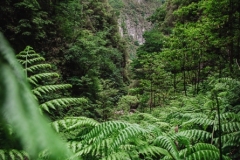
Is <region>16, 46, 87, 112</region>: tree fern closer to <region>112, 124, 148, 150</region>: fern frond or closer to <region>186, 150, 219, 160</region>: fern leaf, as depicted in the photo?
<region>112, 124, 148, 150</region>: fern frond

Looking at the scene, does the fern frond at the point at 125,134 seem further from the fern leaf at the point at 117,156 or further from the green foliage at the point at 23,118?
the green foliage at the point at 23,118

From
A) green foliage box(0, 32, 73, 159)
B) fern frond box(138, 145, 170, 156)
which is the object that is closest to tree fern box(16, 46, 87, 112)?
fern frond box(138, 145, 170, 156)

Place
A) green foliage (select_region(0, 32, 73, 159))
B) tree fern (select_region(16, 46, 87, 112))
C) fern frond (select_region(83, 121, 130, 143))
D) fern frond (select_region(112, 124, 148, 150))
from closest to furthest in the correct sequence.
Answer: green foliage (select_region(0, 32, 73, 159)) → fern frond (select_region(112, 124, 148, 150)) → fern frond (select_region(83, 121, 130, 143)) → tree fern (select_region(16, 46, 87, 112))

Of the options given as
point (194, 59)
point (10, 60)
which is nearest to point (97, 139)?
point (10, 60)

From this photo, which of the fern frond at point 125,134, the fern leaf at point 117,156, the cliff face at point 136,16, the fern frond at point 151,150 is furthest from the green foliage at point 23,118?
the cliff face at point 136,16

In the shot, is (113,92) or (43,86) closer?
(43,86)

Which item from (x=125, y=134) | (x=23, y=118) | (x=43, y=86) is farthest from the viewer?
(x=43, y=86)

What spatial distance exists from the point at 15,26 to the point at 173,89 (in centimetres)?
922

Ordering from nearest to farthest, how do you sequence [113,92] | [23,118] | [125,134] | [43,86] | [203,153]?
[23,118] → [125,134] → [203,153] → [43,86] → [113,92]

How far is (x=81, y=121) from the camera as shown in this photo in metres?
1.73

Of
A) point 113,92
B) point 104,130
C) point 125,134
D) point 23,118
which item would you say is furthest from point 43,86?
point 113,92

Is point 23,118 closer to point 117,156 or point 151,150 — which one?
point 117,156

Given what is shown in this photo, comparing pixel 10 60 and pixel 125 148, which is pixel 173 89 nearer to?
pixel 125 148

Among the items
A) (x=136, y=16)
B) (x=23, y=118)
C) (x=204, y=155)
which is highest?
(x=136, y=16)
